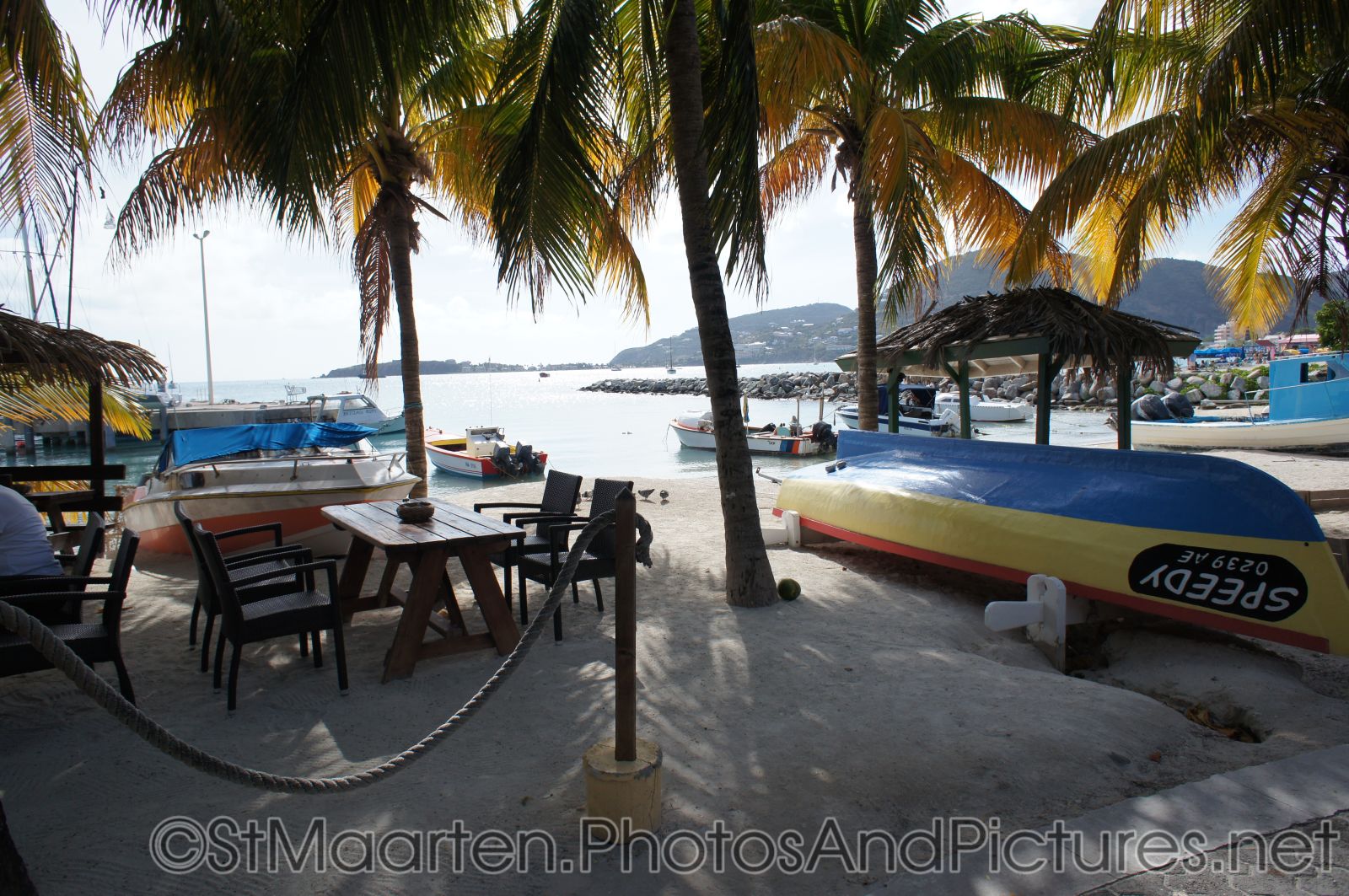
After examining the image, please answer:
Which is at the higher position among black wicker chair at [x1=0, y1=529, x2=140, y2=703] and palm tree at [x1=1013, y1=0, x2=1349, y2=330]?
palm tree at [x1=1013, y1=0, x2=1349, y2=330]

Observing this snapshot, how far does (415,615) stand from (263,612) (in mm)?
791

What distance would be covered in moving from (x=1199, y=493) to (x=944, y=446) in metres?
2.41

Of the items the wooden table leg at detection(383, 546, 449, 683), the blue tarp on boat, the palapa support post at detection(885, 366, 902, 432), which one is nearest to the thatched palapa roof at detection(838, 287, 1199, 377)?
the palapa support post at detection(885, 366, 902, 432)

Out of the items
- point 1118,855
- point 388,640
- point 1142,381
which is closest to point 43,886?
point 388,640

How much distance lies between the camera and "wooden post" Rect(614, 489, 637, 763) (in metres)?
A: 2.81

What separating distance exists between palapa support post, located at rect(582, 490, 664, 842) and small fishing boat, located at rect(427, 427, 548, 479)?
77.9 feet

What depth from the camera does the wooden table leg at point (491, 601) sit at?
460 cm

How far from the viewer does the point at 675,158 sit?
5680mm

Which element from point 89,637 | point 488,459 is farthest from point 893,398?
point 488,459

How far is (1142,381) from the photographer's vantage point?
43812 mm

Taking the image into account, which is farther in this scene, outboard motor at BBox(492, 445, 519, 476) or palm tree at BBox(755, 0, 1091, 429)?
outboard motor at BBox(492, 445, 519, 476)

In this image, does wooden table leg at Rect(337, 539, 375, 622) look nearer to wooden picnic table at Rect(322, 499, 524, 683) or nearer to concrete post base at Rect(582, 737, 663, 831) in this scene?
wooden picnic table at Rect(322, 499, 524, 683)

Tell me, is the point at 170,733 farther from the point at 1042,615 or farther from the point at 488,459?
the point at 488,459

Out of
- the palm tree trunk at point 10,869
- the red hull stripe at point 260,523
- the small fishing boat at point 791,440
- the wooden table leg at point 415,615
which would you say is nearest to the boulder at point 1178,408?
the small fishing boat at point 791,440
